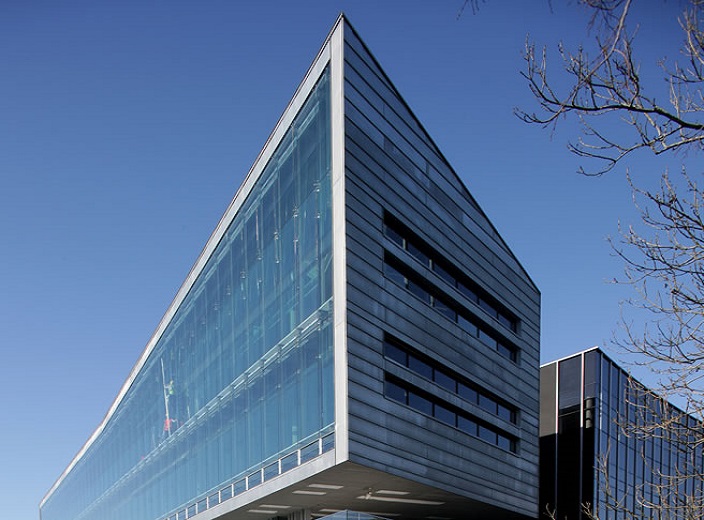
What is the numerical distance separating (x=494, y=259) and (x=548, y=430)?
13.8m

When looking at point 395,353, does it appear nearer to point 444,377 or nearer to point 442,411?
point 444,377

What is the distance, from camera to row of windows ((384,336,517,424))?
83.9ft

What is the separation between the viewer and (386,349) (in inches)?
985

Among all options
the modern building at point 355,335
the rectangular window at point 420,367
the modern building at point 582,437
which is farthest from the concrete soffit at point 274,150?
the modern building at point 582,437

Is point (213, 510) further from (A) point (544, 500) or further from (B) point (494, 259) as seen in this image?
(A) point (544, 500)

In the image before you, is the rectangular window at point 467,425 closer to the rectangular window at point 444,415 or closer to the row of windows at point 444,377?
the rectangular window at point 444,415

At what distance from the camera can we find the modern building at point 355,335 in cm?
2358

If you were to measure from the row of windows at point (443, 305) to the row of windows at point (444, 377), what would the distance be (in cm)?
216

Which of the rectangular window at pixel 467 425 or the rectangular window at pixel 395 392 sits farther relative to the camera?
the rectangular window at pixel 467 425

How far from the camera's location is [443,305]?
29.3 metres

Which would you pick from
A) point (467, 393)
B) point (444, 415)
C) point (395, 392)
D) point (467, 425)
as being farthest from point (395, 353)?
point (467, 425)

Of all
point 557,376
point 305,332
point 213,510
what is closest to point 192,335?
point 213,510

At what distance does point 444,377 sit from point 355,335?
7.09 meters

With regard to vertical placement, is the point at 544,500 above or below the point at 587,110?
below
